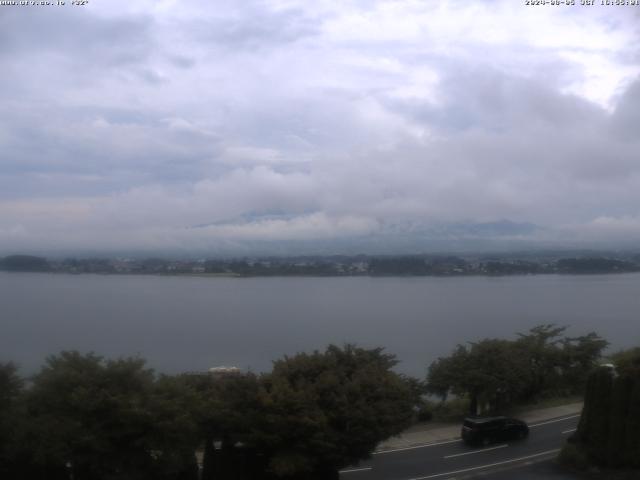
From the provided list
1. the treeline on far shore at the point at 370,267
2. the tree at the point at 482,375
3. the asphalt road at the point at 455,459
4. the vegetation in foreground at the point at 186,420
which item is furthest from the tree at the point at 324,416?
the treeline on far shore at the point at 370,267

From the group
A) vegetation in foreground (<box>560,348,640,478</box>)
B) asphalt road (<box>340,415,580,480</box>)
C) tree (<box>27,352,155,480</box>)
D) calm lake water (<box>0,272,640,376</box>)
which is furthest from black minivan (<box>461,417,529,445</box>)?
calm lake water (<box>0,272,640,376</box>)

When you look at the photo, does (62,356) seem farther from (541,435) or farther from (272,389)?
(541,435)

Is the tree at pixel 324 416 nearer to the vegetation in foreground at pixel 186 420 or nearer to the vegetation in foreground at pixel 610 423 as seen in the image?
the vegetation in foreground at pixel 186 420

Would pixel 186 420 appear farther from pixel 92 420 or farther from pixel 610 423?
pixel 610 423

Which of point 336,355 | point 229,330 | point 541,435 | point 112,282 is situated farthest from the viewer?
point 112,282

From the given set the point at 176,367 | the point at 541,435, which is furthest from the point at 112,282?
the point at 541,435

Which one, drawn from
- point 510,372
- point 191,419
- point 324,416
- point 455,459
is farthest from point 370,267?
point 191,419
